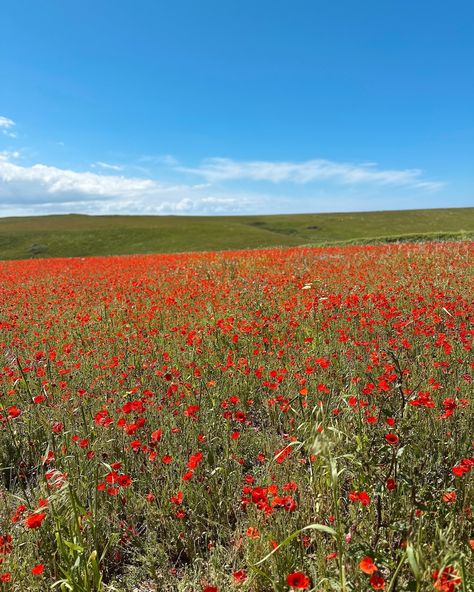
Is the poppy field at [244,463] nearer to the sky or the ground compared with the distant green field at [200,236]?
nearer to the ground

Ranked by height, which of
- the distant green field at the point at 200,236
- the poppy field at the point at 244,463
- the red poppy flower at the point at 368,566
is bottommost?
the poppy field at the point at 244,463

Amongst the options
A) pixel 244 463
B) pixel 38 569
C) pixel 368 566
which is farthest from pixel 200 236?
pixel 368 566

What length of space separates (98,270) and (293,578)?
649 inches

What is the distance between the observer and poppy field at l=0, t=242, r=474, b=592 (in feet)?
6.16

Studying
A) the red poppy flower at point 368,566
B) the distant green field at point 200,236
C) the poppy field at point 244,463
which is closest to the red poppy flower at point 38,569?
the poppy field at point 244,463

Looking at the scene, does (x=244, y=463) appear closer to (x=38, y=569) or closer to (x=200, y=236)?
(x=38, y=569)

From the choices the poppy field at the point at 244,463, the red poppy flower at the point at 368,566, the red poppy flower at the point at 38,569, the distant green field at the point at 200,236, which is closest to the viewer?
the red poppy flower at the point at 368,566

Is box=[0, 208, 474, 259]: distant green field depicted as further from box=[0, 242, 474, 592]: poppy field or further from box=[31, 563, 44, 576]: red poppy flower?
box=[31, 563, 44, 576]: red poppy flower

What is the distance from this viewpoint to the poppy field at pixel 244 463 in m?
1.88

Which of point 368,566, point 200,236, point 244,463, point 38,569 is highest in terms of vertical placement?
point 200,236

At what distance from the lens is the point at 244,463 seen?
3.08 metres

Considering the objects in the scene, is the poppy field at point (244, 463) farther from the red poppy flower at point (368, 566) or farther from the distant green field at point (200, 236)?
the distant green field at point (200, 236)

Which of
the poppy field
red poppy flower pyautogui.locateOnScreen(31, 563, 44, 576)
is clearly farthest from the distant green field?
red poppy flower pyautogui.locateOnScreen(31, 563, 44, 576)

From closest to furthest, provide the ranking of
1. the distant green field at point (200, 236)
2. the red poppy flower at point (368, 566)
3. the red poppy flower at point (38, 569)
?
the red poppy flower at point (368, 566), the red poppy flower at point (38, 569), the distant green field at point (200, 236)
